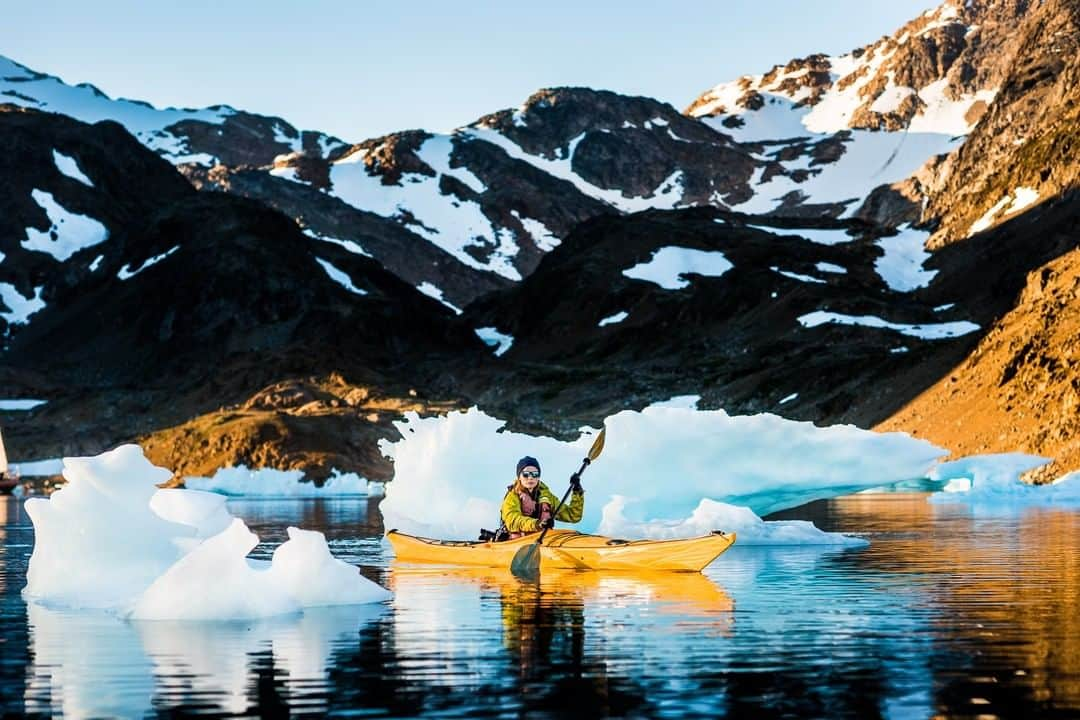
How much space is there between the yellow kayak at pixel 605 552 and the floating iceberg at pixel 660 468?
8.65 meters

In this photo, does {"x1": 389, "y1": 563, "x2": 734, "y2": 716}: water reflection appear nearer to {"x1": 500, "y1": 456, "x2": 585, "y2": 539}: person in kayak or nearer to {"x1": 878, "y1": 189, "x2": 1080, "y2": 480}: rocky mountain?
{"x1": 500, "y1": 456, "x2": 585, "y2": 539}: person in kayak

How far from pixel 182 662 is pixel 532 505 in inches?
524

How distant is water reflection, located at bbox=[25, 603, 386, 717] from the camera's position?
17312 millimetres

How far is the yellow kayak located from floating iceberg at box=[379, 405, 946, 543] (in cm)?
865

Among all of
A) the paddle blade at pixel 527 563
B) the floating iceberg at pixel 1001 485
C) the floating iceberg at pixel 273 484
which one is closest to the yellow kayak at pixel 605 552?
the paddle blade at pixel 527 563

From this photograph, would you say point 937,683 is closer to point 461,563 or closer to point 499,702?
point 499,702

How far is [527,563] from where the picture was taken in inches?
1287

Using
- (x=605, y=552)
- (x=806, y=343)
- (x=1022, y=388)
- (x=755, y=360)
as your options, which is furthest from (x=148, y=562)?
(x=806, y=343)

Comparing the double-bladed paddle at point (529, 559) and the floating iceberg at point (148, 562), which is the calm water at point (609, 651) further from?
the floating iceberg at point (148, 562)

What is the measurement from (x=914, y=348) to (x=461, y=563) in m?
119

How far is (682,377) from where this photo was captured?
17138 centimetres

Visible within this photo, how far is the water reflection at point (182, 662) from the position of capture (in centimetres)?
1731

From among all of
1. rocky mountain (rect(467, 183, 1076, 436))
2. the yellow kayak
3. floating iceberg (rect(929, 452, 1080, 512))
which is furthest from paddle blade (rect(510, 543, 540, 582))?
rocky mountain (rect(467, 183, 1076, 436))

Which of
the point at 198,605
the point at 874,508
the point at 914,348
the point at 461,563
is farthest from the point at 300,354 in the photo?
the point at 198,605
